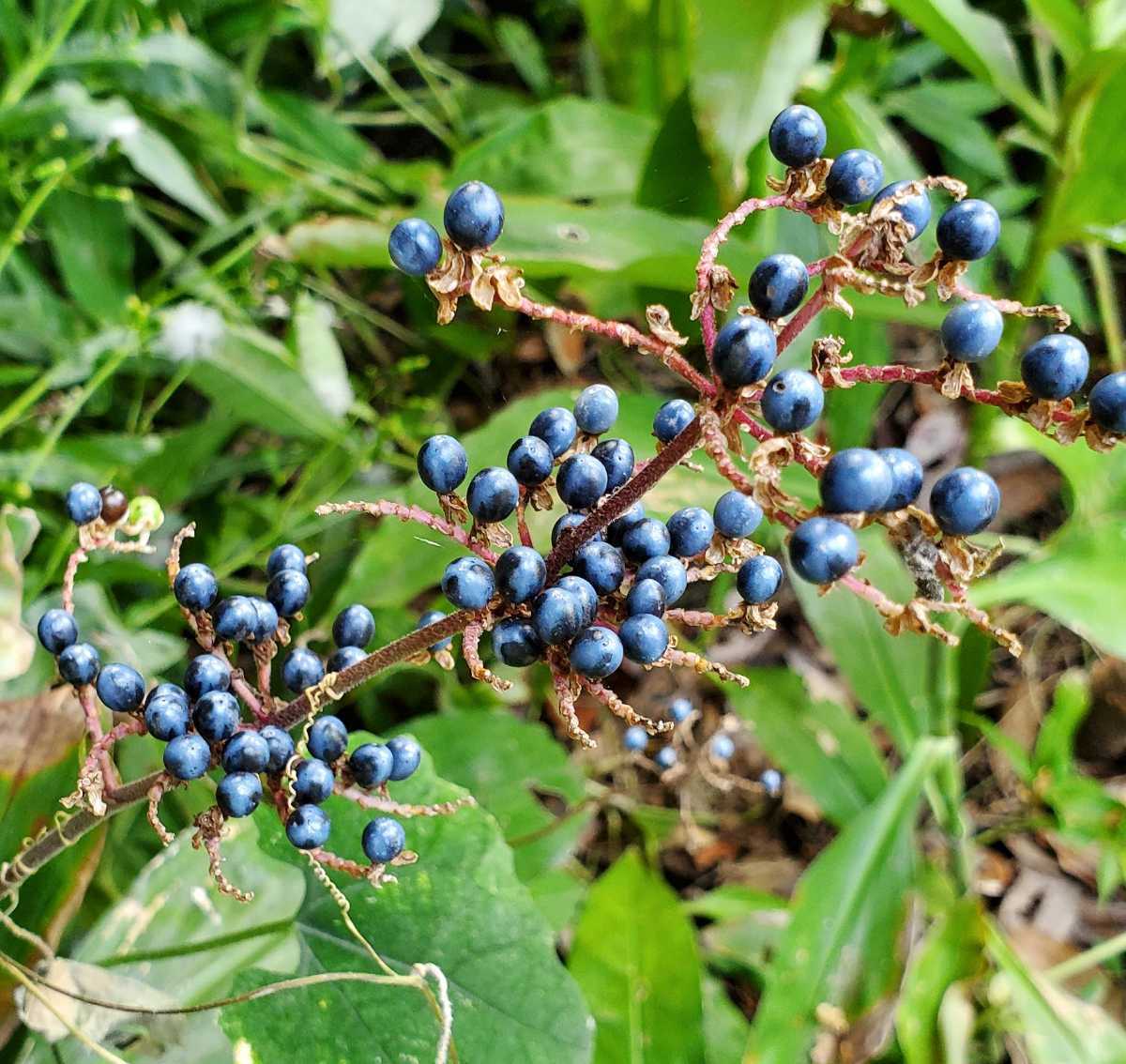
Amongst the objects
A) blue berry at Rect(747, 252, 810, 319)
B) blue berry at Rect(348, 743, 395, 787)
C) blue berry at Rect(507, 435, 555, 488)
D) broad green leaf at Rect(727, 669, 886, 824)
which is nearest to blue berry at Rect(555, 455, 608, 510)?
blue berry at Rect(507, 435, 555, 488)

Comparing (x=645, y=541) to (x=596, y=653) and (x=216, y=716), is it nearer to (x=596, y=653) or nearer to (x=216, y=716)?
(x=596, y=653)

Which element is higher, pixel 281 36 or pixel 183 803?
pixel 281 36

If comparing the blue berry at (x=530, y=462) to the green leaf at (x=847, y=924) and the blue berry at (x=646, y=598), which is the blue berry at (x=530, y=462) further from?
the green leaf at (x=847, y=924)

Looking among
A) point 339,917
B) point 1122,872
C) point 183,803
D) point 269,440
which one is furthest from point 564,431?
point 1122,872

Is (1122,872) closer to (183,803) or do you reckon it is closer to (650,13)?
(183,803)

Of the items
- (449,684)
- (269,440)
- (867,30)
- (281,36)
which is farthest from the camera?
(281,36)

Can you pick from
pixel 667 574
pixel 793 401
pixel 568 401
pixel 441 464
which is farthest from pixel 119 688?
pixel 568 401
